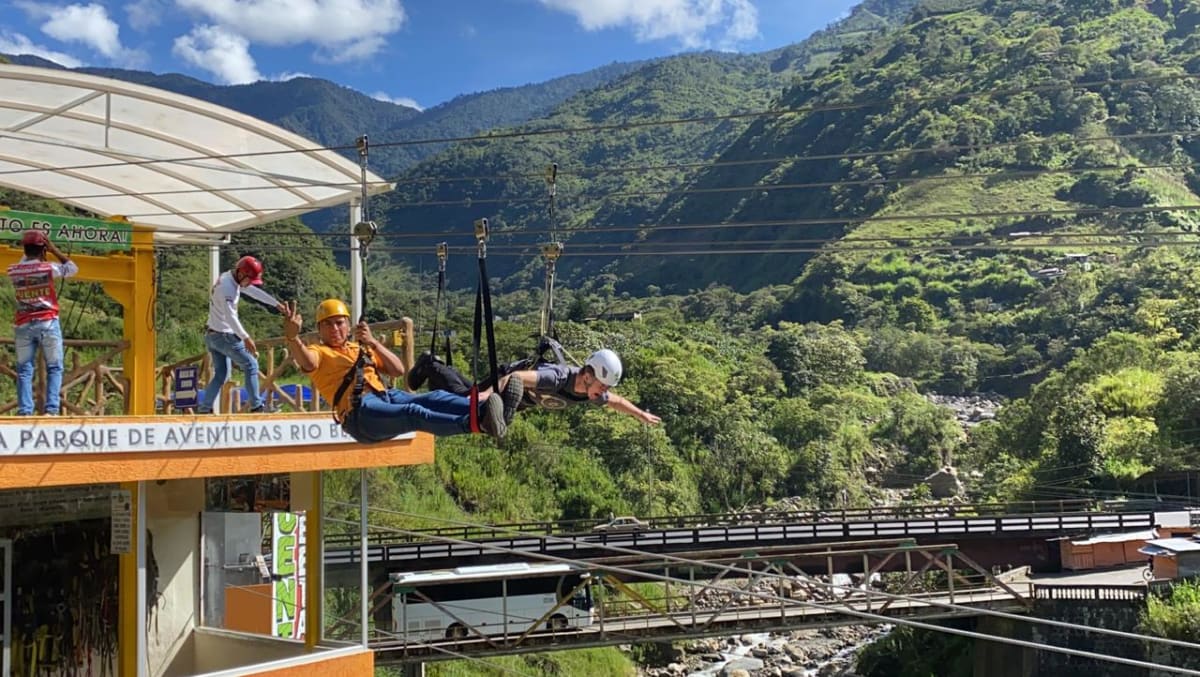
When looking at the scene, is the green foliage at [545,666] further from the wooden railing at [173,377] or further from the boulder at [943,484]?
the boulder at [943,484]

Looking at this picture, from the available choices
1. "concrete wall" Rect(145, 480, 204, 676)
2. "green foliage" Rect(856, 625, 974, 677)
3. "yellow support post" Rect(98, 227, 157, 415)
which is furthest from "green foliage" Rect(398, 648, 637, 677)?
"yellow support post" Rect(98, 227, 157, 415)

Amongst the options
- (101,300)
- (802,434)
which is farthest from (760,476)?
(101,300)

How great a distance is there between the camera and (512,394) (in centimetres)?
616

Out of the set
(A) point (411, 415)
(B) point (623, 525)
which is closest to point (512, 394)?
(A) point (411, 415)

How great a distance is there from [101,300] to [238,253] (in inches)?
311

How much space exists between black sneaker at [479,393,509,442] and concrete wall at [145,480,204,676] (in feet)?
20.1

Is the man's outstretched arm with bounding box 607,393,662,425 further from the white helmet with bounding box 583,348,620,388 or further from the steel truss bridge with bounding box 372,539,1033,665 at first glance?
the steel truss bridge with bounding box 372,539,1033,665

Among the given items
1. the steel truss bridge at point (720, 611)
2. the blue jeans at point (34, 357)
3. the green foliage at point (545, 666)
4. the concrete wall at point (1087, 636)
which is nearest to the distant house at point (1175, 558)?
the concrete wall at point (1087, 636)

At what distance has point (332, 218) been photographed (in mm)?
193250

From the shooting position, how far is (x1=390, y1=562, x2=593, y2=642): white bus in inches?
941

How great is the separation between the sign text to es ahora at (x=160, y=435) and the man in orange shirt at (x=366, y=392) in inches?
114

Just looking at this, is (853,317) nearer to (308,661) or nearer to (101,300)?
(101,300)

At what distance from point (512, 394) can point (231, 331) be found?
13.3ft

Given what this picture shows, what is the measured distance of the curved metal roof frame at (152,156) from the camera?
31.1ft
